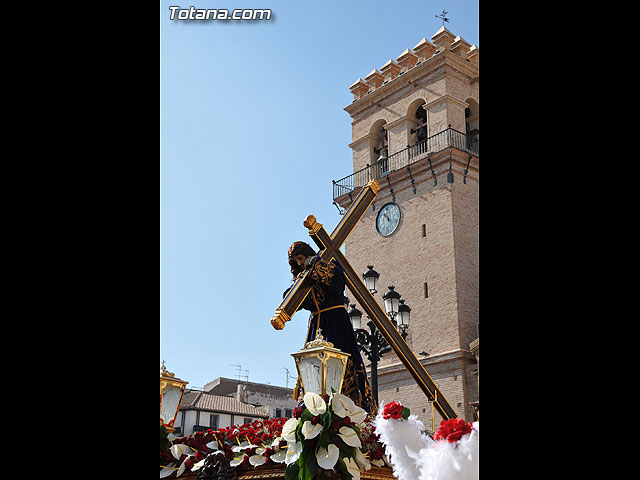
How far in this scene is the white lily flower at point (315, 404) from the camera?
11.8ft

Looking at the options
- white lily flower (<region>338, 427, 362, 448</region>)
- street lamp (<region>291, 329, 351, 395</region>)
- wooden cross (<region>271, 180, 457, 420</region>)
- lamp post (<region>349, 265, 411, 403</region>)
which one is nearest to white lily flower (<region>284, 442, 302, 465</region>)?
white lily flower (<region>338, 427, 362, 448</region>)

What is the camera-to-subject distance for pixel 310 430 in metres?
3.58

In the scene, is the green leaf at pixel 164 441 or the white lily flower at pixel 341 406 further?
the green leaf at pixel 164 441

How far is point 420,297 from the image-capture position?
21781 millimetres

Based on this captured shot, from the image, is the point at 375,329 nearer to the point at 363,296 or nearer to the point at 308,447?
the point at 363,296

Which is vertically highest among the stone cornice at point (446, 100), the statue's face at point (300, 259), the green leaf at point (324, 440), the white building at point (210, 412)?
the stone cornice at point (446, 100)

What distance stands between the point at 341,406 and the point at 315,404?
0.14m

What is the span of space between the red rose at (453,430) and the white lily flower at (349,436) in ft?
3.69

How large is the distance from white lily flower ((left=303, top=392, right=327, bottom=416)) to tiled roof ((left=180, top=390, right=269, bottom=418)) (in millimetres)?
28523

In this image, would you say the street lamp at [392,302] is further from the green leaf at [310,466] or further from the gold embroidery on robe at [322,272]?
the green leaf at [310,466]

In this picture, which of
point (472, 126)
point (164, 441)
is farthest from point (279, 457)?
point (472, 126)

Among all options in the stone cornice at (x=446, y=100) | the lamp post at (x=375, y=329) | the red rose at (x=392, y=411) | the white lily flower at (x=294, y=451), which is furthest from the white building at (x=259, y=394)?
the red rose at (x=392, y=411)
